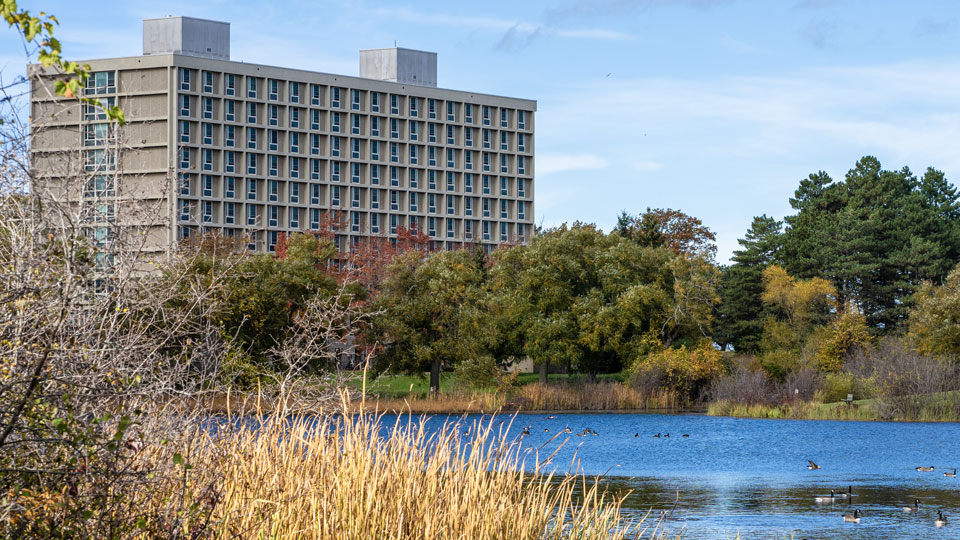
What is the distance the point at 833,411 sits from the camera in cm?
4156

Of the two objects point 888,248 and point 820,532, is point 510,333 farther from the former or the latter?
point 820,532

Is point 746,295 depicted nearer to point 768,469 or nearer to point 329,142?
point 768,469

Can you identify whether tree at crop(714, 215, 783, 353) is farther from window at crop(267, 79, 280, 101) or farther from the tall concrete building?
window at crop(267, 79, 280, 101)

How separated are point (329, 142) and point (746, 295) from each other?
39.2 metres

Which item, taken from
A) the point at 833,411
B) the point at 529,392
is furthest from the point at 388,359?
the point at 833,411

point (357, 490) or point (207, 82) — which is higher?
point (207, 82)

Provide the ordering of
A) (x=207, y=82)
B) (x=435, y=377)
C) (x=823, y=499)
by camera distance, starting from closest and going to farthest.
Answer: (x=823, y=499), (x=435, y=377), (x=207, y=82)

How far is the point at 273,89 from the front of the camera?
8688cm

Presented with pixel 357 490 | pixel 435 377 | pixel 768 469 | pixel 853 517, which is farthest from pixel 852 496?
pixel 435 377

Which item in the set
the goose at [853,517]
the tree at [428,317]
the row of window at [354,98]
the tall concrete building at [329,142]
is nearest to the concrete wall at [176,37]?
the tall concrete building at [329,142]

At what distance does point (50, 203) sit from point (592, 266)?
4590 centimetres

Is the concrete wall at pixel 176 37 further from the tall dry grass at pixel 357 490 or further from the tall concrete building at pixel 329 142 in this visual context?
the tall dry grass at pixel 357 490

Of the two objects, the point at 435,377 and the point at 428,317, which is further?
the point at 435,377

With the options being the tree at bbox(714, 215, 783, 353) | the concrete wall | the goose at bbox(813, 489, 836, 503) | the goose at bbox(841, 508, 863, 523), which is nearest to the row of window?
the concrete wall
